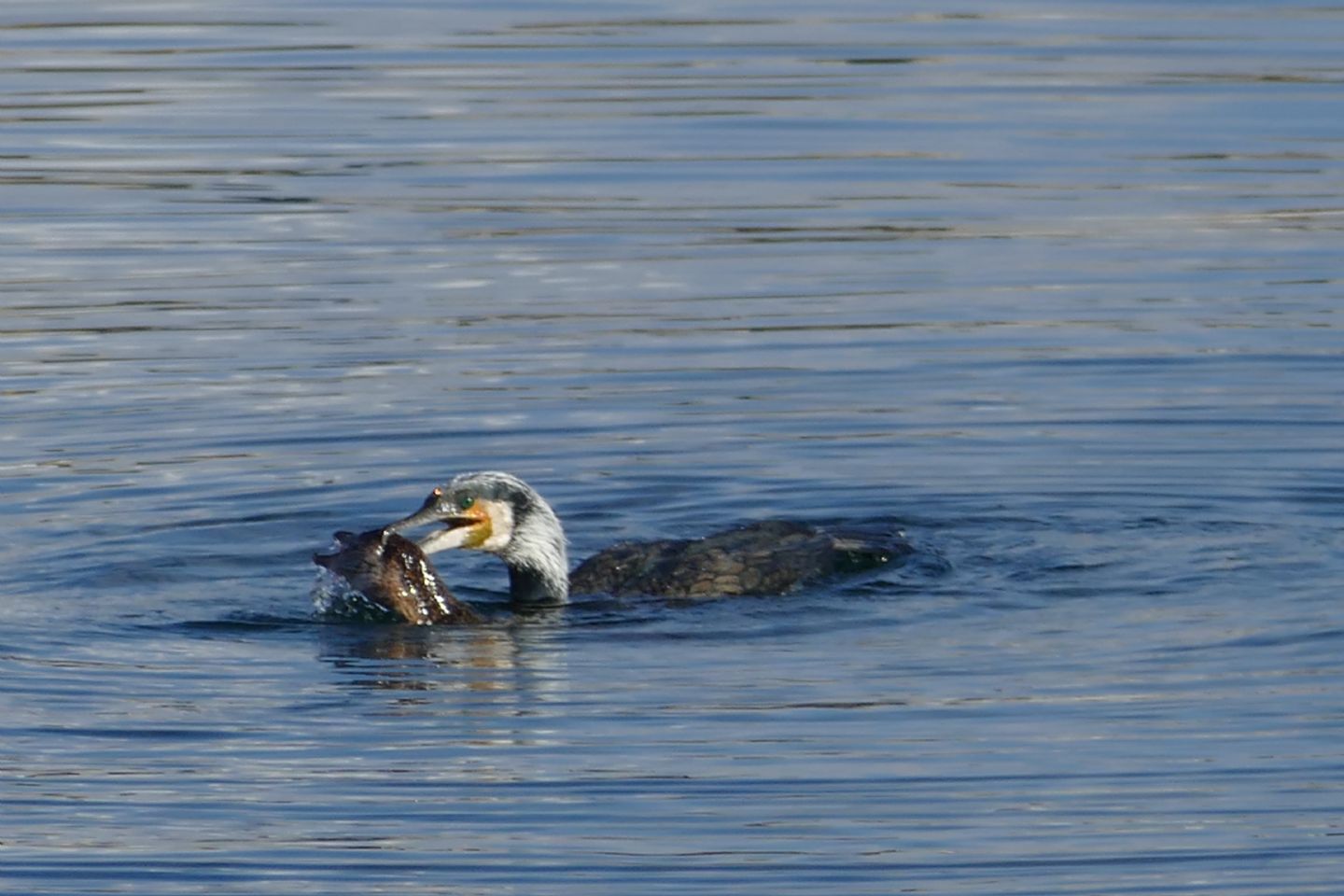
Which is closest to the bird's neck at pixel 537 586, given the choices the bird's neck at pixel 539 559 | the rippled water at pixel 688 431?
the bird's neck at pixel 539 559

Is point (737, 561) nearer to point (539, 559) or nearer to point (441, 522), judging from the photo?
point (539, 559)

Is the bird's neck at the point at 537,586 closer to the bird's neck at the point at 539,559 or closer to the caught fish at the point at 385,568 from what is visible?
the bird's neck at the point at 539,559

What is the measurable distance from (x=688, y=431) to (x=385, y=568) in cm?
343

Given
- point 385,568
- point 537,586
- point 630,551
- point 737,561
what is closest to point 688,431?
point 630,551

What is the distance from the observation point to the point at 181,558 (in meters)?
12.4

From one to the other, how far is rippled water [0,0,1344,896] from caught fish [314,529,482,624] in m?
0.15

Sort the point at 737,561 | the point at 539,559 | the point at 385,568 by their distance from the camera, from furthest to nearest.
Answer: the point at 539,559 → the point at 737,561 → the point at 385,568

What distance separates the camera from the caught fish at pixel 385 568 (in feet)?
36.5

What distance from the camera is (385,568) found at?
11180 mm

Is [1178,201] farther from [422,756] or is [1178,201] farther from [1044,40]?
[422,756]

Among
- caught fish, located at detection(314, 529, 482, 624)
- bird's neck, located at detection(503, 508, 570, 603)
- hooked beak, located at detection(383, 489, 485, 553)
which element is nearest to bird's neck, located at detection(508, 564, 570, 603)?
bird's neck, located at detection(503, 508, 570, 603)

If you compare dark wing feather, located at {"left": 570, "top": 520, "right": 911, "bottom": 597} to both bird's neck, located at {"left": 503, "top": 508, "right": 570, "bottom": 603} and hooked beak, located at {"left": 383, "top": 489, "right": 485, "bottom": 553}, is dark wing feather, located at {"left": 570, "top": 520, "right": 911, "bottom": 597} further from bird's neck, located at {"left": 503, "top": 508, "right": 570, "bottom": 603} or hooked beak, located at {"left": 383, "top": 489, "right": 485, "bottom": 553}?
hooked beak, located at {"left": 383, "top": 489, "right": 485, "bottom": 553}

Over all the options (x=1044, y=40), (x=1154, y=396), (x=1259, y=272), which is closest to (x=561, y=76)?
(x=1044, y=40)

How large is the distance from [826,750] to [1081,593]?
2484 millimetres
